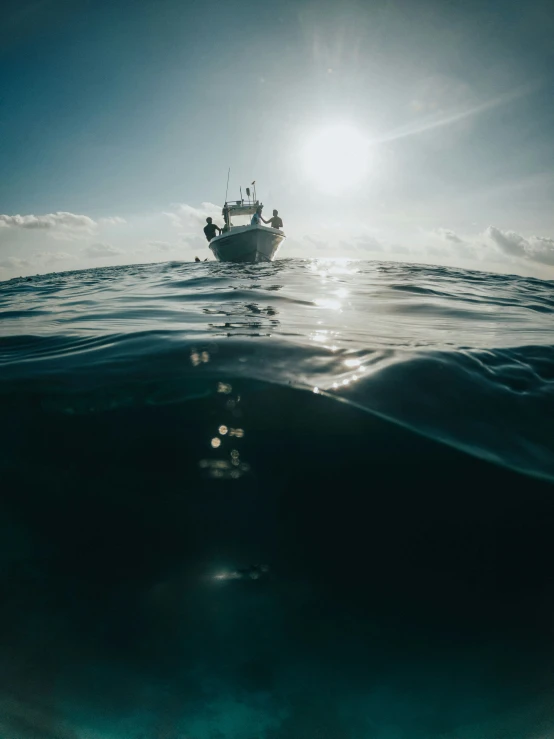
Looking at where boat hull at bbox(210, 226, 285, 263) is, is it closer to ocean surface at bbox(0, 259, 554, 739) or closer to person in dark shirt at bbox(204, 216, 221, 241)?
person in dark shirt at bbox(204, 216, 221, 241)

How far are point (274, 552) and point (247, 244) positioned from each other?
18.7 meters

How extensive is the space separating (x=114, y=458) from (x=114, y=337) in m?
1.69

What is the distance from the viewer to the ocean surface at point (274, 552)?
42.4 inches

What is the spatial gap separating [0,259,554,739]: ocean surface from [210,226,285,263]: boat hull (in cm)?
1729

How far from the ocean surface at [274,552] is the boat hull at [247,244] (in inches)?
681

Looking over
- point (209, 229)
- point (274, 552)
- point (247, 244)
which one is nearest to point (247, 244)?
point (247, 244)

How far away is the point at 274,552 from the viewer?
1.37 meters

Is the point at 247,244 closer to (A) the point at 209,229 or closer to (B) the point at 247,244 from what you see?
(B) the point at 247,244

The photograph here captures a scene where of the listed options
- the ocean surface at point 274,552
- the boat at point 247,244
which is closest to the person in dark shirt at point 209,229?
the boat at point 247,244

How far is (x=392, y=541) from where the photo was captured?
4.58 ft

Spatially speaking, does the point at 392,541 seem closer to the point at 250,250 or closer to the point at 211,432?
the point at 211,432

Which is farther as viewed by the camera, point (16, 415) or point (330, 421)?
point (16, 415)

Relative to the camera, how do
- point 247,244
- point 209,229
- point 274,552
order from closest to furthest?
point 274,552 → point 247,244 → point 209,229

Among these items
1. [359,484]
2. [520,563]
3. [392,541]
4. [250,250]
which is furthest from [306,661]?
[250,250]
